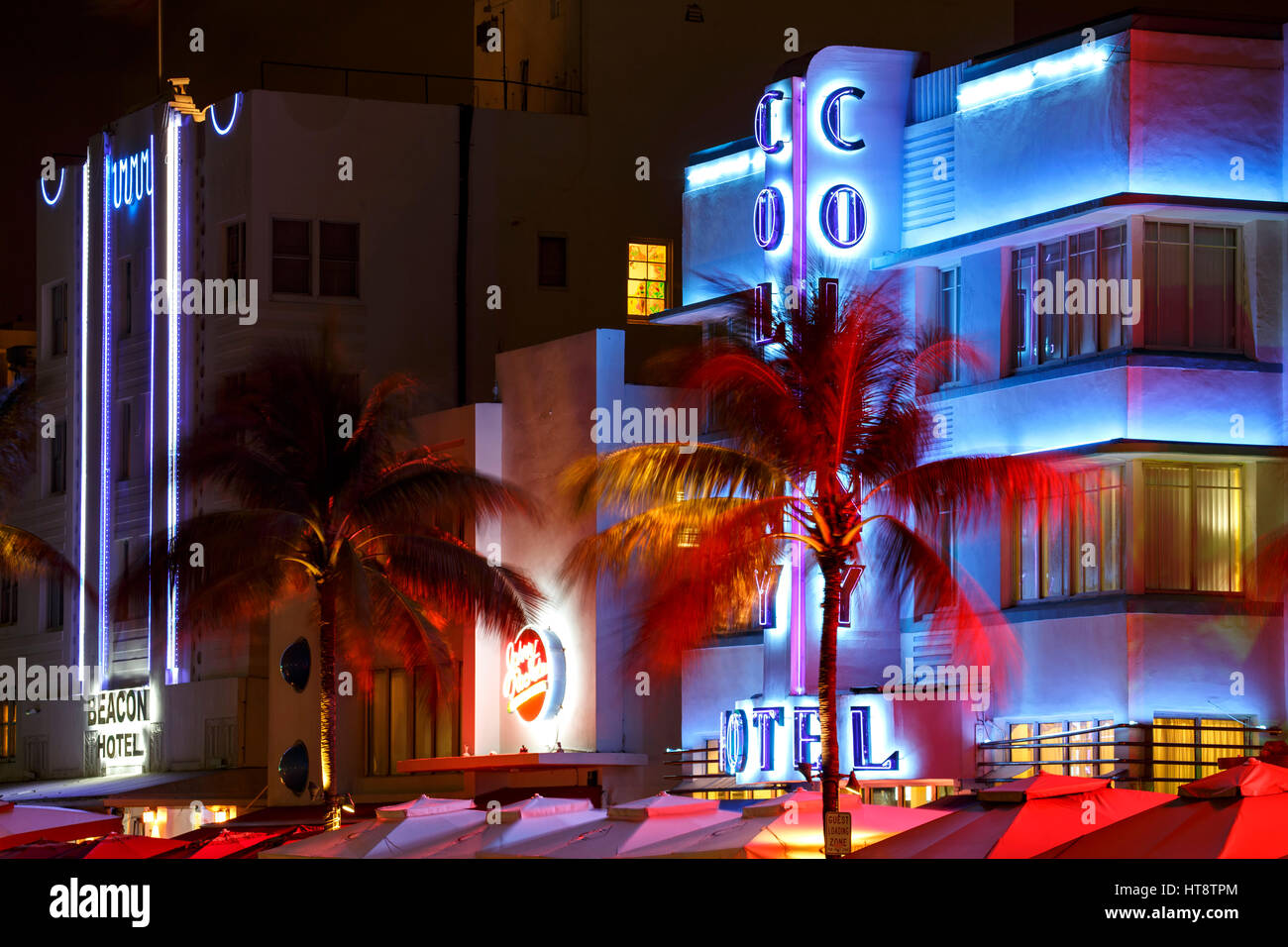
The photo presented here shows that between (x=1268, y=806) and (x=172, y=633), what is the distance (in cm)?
3324

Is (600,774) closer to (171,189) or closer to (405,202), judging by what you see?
(405,202)

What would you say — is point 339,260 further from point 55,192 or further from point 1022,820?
point 1022,820

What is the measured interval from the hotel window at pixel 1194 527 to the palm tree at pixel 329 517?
10328 millimetres

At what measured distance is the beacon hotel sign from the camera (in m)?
53.2

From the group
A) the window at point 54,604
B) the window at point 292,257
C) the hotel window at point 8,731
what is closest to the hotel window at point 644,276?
the window at point 292,257

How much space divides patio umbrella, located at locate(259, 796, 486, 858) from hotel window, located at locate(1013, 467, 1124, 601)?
28.5ft

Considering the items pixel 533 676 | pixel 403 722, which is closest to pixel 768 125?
pixel 533 676

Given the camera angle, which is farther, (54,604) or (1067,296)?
(54,604)

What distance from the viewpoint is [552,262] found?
52188mm

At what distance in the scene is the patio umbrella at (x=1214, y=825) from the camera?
76.0 ft

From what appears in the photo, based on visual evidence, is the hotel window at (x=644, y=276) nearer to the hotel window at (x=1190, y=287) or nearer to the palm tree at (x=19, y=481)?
the palm tree at (x=19, y=481)

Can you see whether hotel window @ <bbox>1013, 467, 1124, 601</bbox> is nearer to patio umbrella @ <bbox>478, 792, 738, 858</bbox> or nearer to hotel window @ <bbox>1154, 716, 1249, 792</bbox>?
hotel window @ <bbox>1154, 716, 1249, 792</bbox>

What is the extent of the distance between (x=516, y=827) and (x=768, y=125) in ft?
37.6

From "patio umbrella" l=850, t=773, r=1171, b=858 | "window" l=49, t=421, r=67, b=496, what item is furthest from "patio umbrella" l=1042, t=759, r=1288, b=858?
"window" l=49, t=421, r=67, b=496
